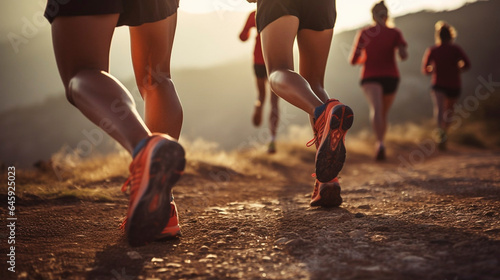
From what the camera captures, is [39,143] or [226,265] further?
[39,143]

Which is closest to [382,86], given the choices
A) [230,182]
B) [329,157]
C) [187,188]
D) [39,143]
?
[230,182]

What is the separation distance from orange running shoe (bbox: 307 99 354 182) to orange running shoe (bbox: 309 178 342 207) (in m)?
0.25

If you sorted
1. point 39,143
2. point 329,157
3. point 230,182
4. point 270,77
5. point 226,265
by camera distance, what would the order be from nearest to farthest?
point 226,265, point 329,157, point 270,77, point 230,182, point 39,143

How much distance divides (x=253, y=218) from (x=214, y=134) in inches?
1299

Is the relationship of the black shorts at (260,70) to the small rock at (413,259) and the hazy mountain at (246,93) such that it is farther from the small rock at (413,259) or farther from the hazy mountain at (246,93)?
the hazy mountain at (246,93)

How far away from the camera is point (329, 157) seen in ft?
5.84

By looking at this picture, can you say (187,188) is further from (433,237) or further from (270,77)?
(433,237)

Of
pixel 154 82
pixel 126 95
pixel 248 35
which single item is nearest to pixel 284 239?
pixel 126 95

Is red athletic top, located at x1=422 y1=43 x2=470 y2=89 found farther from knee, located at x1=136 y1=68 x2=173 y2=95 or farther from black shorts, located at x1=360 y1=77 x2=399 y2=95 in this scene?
knee, located at x1=136 y1=68 x2=173 y2=95

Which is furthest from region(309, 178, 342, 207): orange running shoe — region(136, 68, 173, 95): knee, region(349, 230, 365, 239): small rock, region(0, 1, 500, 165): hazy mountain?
region(0, 1, 500, 165): hazy mountain

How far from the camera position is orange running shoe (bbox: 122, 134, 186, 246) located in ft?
3.80

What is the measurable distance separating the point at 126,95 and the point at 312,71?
1.32m

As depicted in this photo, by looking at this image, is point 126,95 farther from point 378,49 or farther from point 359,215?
point 378,49

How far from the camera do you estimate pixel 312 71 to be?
7.63 ft
